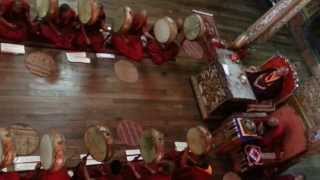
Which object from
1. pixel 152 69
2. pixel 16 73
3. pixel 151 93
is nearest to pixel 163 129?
pixel 151 93

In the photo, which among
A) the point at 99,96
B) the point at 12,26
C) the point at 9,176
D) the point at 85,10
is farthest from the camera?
the point at 99,96

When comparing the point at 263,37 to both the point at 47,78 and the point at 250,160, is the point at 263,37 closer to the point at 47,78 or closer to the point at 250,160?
the point at 250,160

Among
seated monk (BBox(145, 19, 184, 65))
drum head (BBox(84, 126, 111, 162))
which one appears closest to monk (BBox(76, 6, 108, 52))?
seated monk (BBox(145, 19, 184, 65))

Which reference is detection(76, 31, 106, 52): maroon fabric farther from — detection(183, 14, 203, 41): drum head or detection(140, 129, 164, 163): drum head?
detection(140, 129, 164, 163): drum head

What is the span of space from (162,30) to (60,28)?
45.6 inches

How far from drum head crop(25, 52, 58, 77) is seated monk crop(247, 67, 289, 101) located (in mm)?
2368

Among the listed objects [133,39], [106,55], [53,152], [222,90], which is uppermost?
[133,39]

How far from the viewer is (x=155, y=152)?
3.88 m

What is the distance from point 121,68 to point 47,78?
921 mm

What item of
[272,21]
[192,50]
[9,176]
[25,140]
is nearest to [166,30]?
[192,50]

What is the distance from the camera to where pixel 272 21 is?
19.1 feet

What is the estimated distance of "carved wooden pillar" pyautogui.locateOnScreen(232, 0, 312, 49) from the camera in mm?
5649

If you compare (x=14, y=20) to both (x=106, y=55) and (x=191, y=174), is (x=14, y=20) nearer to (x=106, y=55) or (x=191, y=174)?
(x=106, y=55)

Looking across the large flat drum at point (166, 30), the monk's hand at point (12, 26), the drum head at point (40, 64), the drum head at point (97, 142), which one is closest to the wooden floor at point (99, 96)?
the drum head at point (40, 64)
